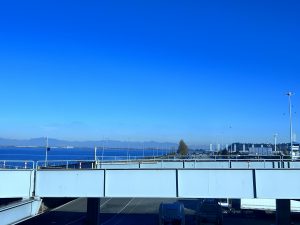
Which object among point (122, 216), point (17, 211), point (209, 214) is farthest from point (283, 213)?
point (122, 216)

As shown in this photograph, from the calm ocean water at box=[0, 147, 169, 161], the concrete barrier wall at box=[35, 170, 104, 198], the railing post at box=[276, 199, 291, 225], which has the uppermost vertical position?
the calm ocean water at box=[0, 147, 169, 161]

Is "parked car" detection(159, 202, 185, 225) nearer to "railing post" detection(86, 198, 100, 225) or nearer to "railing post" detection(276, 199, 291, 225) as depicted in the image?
"railing post" detection(86, 198, 100, 225)

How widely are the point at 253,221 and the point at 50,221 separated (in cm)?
2327

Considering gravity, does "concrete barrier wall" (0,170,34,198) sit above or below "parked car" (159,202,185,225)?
above

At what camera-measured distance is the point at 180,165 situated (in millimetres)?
36656

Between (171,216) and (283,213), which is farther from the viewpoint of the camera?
(171,216)

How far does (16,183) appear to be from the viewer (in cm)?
2141

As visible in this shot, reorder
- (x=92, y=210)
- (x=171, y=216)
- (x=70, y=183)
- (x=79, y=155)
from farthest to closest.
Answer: (x=79, y=155) → (x=171, y=216) → (x=92, y=210) → (x=70, y=183)

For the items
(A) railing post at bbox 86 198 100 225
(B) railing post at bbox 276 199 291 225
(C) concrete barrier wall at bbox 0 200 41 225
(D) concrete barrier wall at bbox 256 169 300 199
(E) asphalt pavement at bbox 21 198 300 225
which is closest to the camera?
(C) concrete barrier wall at bbox 0 200 41 225

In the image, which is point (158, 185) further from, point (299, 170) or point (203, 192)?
point (299, 170)

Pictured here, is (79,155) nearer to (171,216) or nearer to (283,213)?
(171,216)

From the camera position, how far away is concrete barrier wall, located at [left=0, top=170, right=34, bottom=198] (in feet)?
68.7

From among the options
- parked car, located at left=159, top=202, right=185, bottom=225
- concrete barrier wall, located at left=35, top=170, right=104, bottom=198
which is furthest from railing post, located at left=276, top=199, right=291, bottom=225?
concrete barrier wall, located at left=35, top=170, right=104, bottom=198

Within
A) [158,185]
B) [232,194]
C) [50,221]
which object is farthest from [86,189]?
[50,221]
